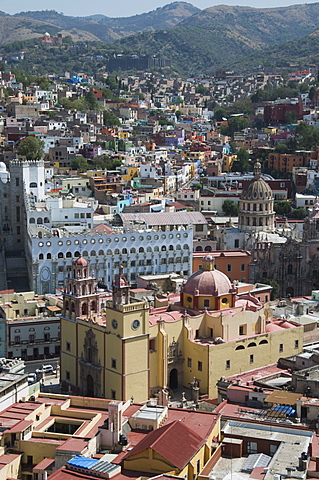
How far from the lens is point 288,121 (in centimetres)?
12556

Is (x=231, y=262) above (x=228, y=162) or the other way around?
the other way around

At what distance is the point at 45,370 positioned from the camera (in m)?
48.5

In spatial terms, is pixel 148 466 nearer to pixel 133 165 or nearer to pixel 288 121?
pixel 133 165

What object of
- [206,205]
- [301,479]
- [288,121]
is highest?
[288,121]

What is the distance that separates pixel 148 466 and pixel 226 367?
14.1 meters

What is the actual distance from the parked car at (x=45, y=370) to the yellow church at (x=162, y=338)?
60.4 inches

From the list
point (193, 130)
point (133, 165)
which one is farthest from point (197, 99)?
point (133, 165)

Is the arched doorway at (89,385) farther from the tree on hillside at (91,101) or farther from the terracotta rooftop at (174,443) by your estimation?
the tree on hillside at (91,101)

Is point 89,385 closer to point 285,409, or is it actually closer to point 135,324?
point 135,324

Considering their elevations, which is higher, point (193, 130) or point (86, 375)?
point (193, 130)

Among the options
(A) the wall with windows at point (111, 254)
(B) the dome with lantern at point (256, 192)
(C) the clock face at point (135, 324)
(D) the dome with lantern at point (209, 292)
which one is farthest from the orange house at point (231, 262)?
(C) the clock face at point (135, 324)

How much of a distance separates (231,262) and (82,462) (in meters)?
35.8

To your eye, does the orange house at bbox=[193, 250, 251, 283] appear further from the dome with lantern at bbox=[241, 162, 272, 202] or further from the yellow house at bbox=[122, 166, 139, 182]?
Answer: the yellow house at bbox=[122, 166, 139, 182]

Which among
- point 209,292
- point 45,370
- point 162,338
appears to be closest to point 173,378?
point 162,338
